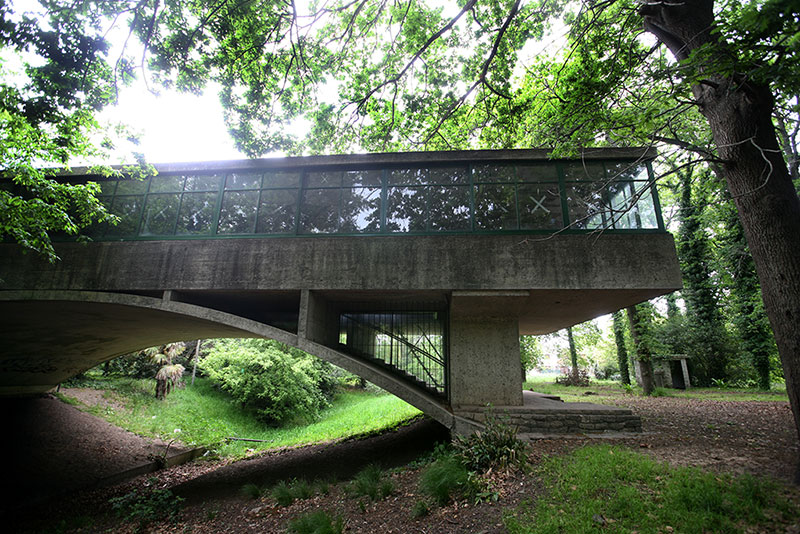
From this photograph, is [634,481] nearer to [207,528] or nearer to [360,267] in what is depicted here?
[360,267]

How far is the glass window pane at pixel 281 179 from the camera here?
8.86 m

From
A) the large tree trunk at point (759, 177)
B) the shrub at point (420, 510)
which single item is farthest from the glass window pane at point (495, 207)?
the shrub at point (420, 510)

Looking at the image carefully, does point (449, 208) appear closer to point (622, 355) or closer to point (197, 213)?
point (197, 213)

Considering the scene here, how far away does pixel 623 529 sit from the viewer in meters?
3.85

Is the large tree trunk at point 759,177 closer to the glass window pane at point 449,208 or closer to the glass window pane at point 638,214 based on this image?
the glass window pane at point 638,214

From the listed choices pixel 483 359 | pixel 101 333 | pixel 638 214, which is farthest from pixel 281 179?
pixel 638 214

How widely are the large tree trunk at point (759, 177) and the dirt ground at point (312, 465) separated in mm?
1913

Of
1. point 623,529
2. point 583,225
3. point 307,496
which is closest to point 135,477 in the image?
point 307,496

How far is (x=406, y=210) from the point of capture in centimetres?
832

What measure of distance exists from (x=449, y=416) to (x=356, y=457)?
3779 mm

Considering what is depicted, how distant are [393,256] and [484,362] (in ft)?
10.2

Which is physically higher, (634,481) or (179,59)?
(179,59)

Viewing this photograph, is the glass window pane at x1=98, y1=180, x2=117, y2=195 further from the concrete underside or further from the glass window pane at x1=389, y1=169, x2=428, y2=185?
the glass window pane at x1=389, y1=169, x2=428, y2=185

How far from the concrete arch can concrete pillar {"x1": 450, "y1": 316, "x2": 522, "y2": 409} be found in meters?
0.67
